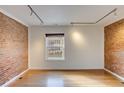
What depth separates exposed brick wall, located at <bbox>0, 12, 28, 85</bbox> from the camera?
14.7 ft

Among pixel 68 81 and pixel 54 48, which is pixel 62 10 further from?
pixel 54 48

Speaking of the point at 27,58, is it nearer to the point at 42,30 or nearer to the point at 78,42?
the point at 42,30

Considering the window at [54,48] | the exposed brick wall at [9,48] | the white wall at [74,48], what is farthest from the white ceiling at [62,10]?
the window at [54,48]

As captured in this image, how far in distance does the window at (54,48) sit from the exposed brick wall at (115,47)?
87.1 inches

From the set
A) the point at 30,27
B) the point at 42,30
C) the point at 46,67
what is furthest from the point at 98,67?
the point at 30,27

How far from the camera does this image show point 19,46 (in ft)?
20.7

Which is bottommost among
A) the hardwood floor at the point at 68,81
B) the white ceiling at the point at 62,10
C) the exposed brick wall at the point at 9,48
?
the hardwood floor at the point at 68,81

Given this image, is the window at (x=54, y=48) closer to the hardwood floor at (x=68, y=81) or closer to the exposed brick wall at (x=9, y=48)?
the exposed brick wall at (x=9, y=48)

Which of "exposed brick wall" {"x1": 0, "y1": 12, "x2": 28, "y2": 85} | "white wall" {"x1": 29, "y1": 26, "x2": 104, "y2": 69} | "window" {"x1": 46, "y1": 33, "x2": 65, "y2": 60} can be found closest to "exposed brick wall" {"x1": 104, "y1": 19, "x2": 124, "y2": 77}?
"white wall" {"x1": 29, "y1": 26, "x2": 104, "y2": 69}

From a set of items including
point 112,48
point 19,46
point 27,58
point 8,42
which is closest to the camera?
point 8,42

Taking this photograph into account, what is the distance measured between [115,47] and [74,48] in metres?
2.26

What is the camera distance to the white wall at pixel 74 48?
26.4 feet

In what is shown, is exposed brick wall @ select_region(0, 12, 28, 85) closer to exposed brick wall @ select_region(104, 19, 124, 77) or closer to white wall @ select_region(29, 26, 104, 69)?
white wall @ select_region(29, 26, 104, 69)
